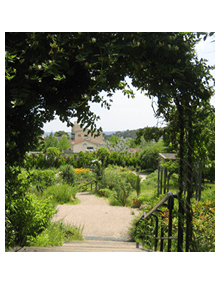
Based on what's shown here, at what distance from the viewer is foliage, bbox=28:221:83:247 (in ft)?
9.43

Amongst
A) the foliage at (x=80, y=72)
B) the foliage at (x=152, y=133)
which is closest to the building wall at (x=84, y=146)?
the foliage at (x=152, y=133)

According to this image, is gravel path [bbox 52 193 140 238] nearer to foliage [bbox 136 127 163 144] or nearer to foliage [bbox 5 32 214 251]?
foliage [bbox 136 127 163 144]

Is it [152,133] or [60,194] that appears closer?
[152,133]

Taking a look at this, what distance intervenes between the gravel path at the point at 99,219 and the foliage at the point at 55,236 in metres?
0.32

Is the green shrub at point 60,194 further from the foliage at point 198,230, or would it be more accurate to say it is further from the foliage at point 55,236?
the foliage at point 198,230

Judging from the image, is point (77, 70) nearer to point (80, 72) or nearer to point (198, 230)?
point (80, 72)

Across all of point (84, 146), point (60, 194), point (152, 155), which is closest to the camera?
point (60, 194)

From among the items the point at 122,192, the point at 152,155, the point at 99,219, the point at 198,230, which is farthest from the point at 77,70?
the point at 152,155

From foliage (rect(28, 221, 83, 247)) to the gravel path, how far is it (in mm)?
324

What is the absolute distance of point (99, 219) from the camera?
5090mm

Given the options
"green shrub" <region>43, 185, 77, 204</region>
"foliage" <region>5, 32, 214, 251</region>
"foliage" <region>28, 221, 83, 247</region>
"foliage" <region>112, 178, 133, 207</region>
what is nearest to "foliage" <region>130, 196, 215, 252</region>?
"foliage" <region>5, 32, 214, 251</region>

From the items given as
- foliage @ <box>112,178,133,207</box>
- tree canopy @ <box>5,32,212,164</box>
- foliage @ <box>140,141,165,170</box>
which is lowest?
foliage @ <box>112,178,133,207</box>

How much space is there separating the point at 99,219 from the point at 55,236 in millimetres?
1806
